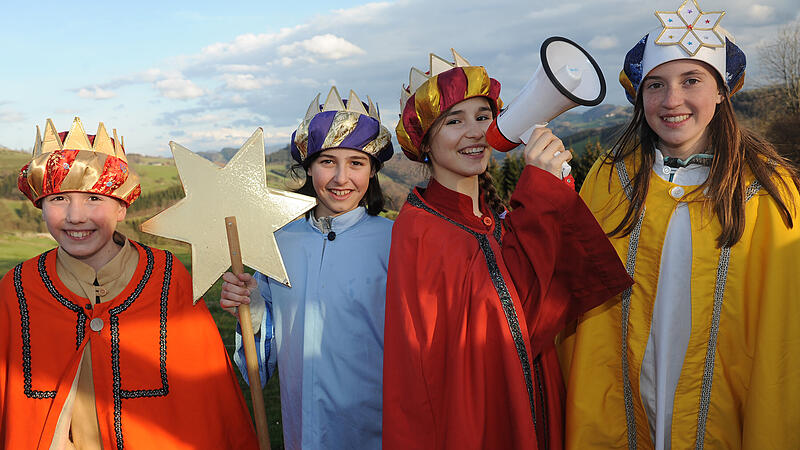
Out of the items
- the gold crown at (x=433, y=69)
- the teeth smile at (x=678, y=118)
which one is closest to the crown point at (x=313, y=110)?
the gold crown at (x=433, y=69)

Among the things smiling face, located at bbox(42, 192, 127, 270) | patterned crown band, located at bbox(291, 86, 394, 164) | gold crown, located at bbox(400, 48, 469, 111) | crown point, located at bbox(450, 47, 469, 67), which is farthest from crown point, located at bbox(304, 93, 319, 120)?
smiling face, located at bbox(42, 192, 127, 270)

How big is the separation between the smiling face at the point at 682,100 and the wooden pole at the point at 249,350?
204 cm

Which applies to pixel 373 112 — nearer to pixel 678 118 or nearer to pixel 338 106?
pixel 338 106

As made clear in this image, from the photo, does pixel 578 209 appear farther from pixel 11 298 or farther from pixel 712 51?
pixel 11 298

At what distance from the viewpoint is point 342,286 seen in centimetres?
295

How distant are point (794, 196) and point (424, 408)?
73.6 inches

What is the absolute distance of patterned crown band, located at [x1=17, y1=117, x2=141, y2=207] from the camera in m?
2.74

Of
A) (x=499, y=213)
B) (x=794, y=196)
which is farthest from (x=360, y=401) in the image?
(x=794, y=196)

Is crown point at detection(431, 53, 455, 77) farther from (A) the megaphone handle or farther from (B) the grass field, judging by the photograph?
(B) the grass field

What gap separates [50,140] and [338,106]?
145 cm

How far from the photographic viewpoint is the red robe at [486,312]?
2383mm

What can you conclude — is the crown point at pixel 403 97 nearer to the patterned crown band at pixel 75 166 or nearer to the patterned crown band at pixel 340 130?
the patterned crown band at pixel 340 130

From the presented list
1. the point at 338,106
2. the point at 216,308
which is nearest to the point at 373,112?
the point at 338,106

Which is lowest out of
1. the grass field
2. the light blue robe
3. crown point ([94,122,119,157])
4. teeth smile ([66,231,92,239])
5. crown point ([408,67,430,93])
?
the grass field
